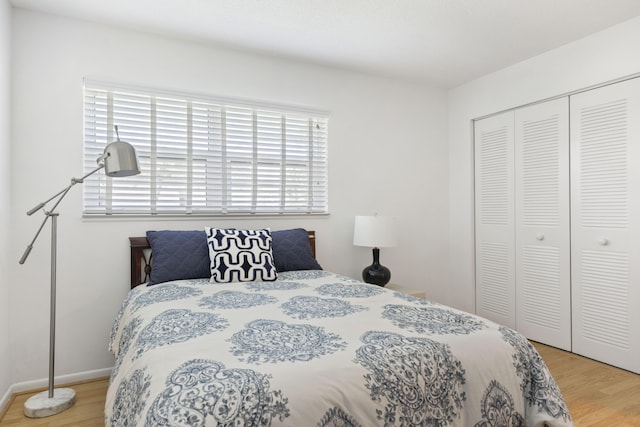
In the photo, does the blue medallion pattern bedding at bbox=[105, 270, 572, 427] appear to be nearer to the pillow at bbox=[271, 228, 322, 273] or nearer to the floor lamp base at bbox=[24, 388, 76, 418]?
the floor lamp base at bbox=[24, 388, 76, 418]

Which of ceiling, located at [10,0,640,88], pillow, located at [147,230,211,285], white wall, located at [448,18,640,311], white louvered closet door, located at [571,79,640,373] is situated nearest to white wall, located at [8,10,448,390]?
ceiling, located at [10,0,640,88]

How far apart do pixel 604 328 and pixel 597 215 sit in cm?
85

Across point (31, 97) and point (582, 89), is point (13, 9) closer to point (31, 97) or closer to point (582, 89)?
point (31, 97)

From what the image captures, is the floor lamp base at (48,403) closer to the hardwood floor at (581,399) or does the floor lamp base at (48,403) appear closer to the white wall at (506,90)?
the hardwood floor at (581,399)

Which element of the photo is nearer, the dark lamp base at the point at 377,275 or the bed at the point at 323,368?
the bed at the point at 323,368

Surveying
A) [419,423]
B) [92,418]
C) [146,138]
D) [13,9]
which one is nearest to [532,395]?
[419,423]

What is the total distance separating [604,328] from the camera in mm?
2955

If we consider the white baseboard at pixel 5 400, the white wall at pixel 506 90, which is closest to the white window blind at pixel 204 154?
the white baseboard at pixel 5 400

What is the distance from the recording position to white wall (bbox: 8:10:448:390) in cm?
258

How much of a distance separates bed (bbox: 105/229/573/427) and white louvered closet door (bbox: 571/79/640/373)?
1774mm

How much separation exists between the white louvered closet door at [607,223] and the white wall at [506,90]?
16 centimetres

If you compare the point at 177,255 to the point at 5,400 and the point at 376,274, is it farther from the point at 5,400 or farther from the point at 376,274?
the point at 376,274

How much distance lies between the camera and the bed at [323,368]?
110 cm

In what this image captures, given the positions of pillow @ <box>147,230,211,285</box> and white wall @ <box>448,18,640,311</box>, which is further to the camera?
white wall @ <box>448,18,640,311</box>
